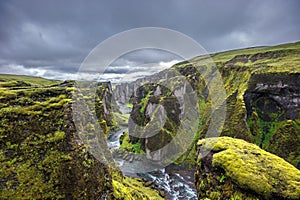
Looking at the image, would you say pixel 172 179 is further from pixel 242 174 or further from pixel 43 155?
pixel 43 155

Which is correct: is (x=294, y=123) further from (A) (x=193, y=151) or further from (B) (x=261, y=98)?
(A) (x=193, y=151)

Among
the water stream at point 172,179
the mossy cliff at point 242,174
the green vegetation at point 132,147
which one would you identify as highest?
the mossy cliff at point 242,174

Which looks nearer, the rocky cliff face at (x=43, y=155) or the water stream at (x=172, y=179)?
the rocky cliff face at (x=43, y=155)

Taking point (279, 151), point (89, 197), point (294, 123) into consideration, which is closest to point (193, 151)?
point (279, 151)

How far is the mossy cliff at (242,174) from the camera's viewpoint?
13.0m

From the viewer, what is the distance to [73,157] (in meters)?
15.4

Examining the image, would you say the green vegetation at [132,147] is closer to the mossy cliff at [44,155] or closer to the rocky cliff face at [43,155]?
the mossy cliff at [44,155]

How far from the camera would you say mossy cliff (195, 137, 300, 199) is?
42.6 feet

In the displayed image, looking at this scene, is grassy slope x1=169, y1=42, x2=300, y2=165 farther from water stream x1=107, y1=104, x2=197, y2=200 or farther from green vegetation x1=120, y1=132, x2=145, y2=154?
green vegetation x1=120, y1=132, x2=145, y2=154

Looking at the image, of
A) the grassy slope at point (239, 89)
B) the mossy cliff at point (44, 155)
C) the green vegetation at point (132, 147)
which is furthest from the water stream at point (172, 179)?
the mossy cliff at point (44, 155)

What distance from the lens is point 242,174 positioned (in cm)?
1411

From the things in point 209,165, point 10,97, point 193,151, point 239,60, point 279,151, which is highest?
point 239,60

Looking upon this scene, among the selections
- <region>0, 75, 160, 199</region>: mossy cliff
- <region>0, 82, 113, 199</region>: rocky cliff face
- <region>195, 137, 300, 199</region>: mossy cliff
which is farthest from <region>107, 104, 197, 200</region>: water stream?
<region>0, 82, 113, 199</region>: rocky cliff face

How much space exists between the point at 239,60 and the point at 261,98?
4919 cm
